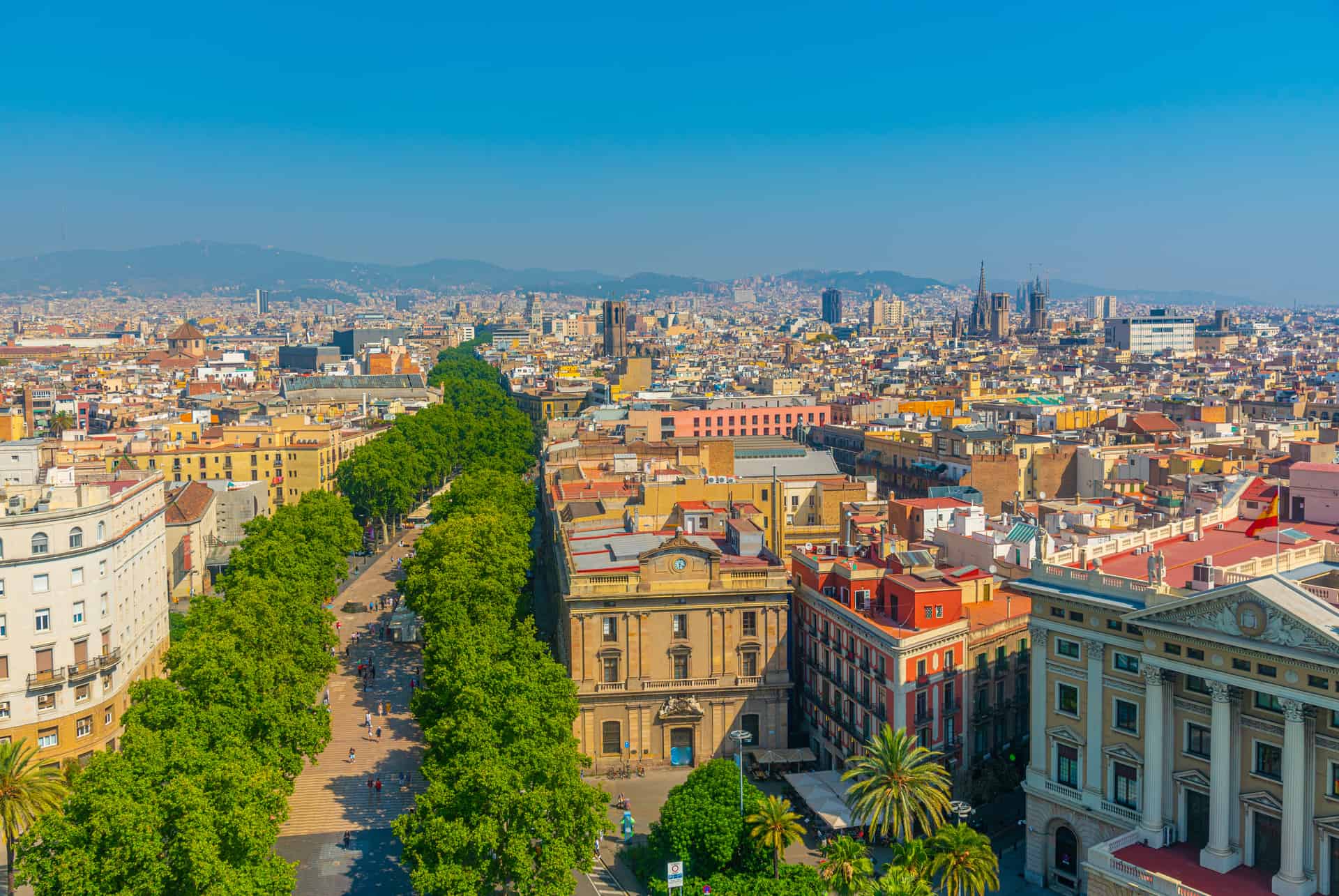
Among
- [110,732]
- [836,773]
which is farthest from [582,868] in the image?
[110,732]

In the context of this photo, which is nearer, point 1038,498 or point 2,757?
point 2,757

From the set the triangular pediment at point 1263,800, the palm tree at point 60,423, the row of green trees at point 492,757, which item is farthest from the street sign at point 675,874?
the palm tree at point 60,423

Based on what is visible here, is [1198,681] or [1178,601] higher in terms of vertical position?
[1178,601]

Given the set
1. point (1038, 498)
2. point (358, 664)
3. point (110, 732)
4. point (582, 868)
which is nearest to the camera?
point (582, 868)

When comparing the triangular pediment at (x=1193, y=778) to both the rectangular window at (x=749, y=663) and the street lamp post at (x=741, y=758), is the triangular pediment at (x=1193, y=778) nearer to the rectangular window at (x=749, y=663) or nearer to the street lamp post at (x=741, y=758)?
the street lamp post at (x=741, y=758)

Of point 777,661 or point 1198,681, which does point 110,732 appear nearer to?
point 777,661
